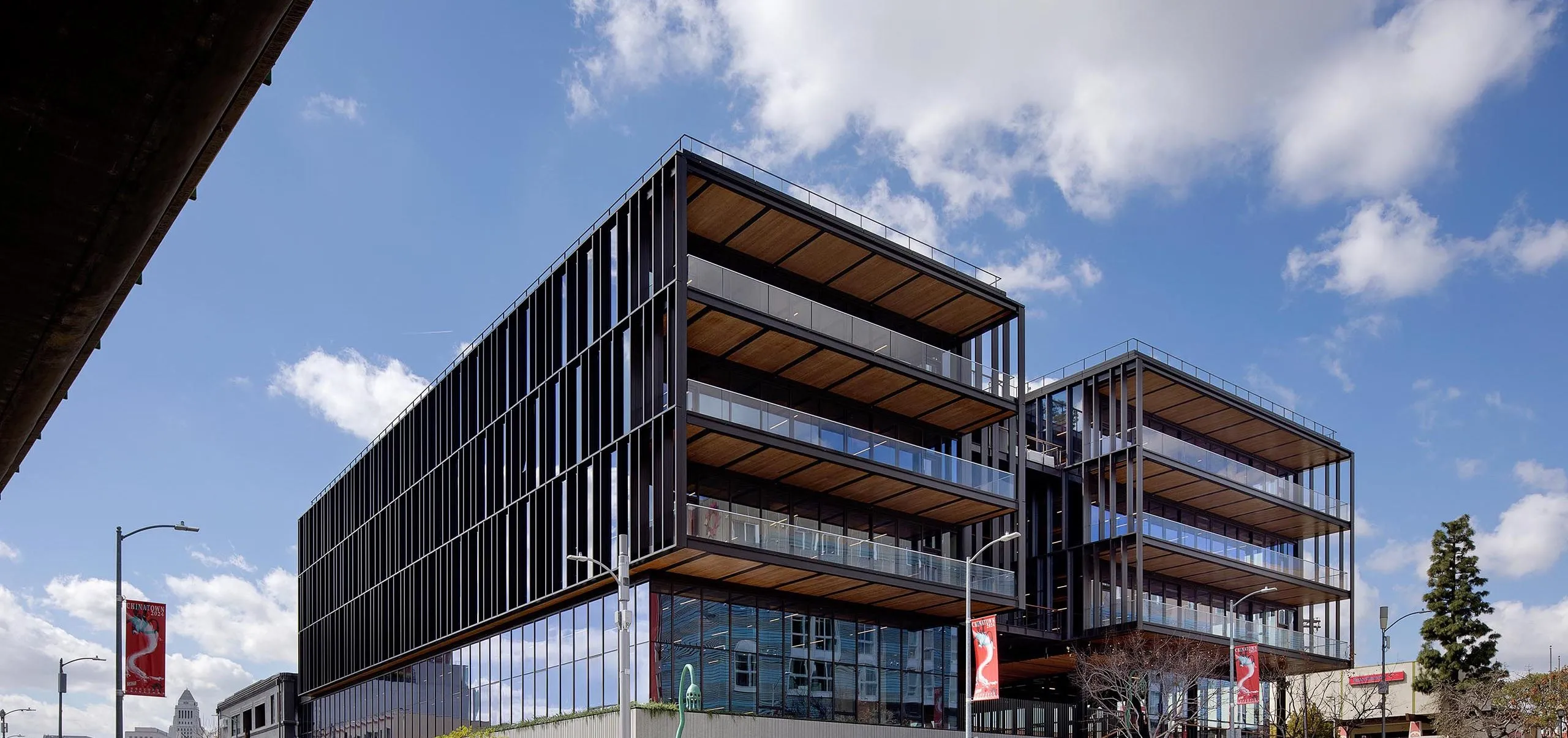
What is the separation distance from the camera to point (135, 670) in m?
28.6

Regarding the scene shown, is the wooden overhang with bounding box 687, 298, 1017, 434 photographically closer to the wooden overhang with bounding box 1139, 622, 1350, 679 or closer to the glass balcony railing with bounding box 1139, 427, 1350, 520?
the glass balcony railing with bounding box 1139, 427, 1350, 520

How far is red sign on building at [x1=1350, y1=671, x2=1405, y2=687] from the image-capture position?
247 ft

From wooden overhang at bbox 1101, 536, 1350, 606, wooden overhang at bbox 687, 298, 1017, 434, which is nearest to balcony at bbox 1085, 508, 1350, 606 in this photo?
wooden overhang at bbox 1101, 536, 1350, 606

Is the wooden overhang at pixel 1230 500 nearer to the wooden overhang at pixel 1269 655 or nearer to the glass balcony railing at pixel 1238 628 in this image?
the glass balcony railing at pixel 1238 628

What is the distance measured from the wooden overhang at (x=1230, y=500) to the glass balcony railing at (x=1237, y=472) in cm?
31

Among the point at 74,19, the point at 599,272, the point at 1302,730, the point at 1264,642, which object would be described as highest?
the point at 599,272

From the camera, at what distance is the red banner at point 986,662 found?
3328cm

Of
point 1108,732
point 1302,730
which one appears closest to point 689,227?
point 1108,732

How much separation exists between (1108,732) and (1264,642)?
8.23 metres

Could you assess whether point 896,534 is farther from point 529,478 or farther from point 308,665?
point 308,665

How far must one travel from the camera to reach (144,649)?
28906 mm

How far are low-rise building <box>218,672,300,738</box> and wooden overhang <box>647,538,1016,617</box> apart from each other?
4743cm

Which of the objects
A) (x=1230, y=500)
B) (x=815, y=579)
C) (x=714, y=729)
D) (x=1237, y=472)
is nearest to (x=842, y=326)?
(x=815, y=579)

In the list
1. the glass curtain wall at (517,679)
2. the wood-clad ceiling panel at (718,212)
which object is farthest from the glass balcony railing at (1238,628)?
the wood-clad ceiling panel at (718,212)
